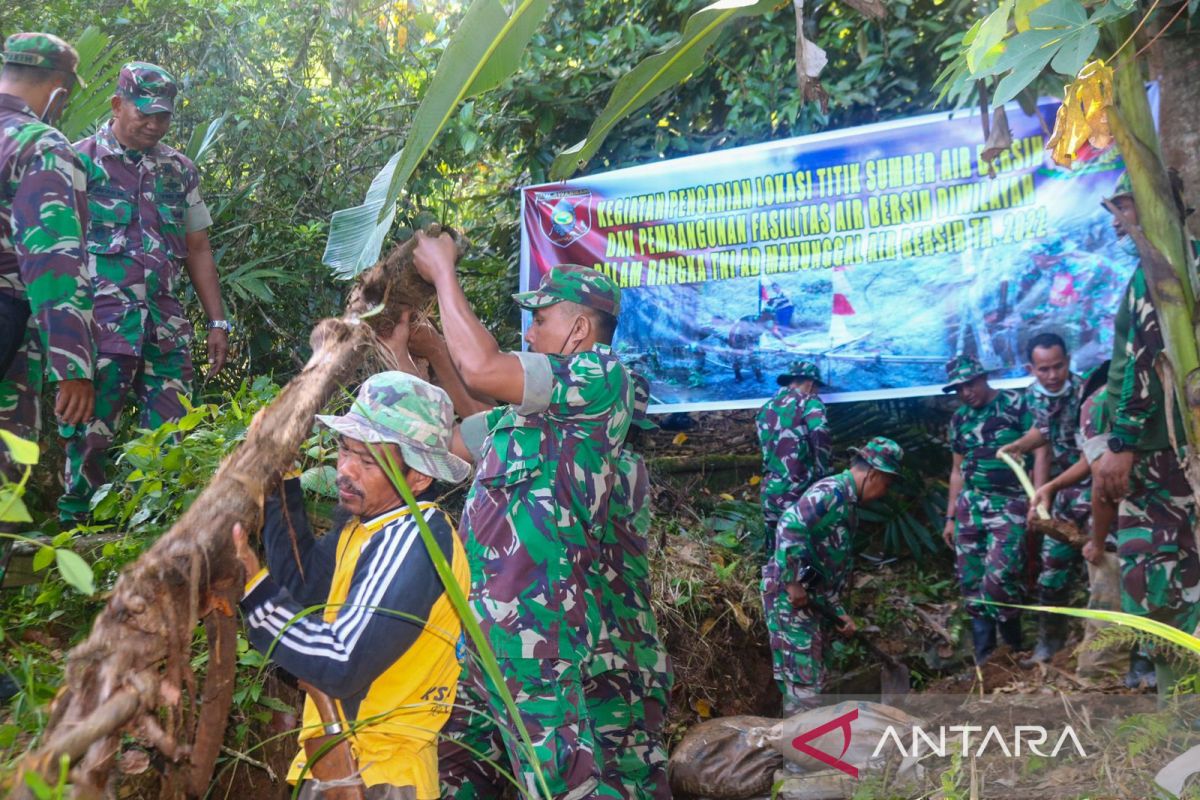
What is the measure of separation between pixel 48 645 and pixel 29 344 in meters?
1.06

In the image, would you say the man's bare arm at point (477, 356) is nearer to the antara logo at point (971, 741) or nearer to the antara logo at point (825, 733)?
the antara logo at point (971, 741)

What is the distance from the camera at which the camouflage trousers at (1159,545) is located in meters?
4.18

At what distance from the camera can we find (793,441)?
578 centimetres

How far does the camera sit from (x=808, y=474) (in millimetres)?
5832

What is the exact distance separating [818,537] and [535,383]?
2834 mm

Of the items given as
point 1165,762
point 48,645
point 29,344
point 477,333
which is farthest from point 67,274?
point 1165,762

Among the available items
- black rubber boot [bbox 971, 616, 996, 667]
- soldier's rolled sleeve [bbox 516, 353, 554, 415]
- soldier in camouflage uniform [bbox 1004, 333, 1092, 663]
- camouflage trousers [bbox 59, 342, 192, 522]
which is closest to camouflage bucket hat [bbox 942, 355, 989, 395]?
soldier in camouflage uniform [bbox 1004, 333, 1092, 663]

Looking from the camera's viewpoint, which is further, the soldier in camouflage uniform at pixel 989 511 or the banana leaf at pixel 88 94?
the soldier in camouflage uniform at pixel 989 511

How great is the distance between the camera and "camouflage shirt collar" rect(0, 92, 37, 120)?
3693 mm

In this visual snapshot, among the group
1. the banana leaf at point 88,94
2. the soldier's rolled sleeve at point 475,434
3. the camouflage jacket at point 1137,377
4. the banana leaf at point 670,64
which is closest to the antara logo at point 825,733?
the camouflage jacket at point 1137,377

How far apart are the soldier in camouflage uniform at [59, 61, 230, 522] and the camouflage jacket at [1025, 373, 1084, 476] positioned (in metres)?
3.99

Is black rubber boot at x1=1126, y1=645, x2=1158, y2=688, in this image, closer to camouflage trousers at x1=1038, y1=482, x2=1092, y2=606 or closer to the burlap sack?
camouflage trousers at x1=1038, y1=482, x2=1092, y2=606

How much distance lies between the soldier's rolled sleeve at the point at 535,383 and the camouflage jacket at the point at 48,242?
155 cm

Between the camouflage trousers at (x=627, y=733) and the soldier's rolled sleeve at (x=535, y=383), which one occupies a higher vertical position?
the soldier's rolled sleeve at (x=535, y=383)
